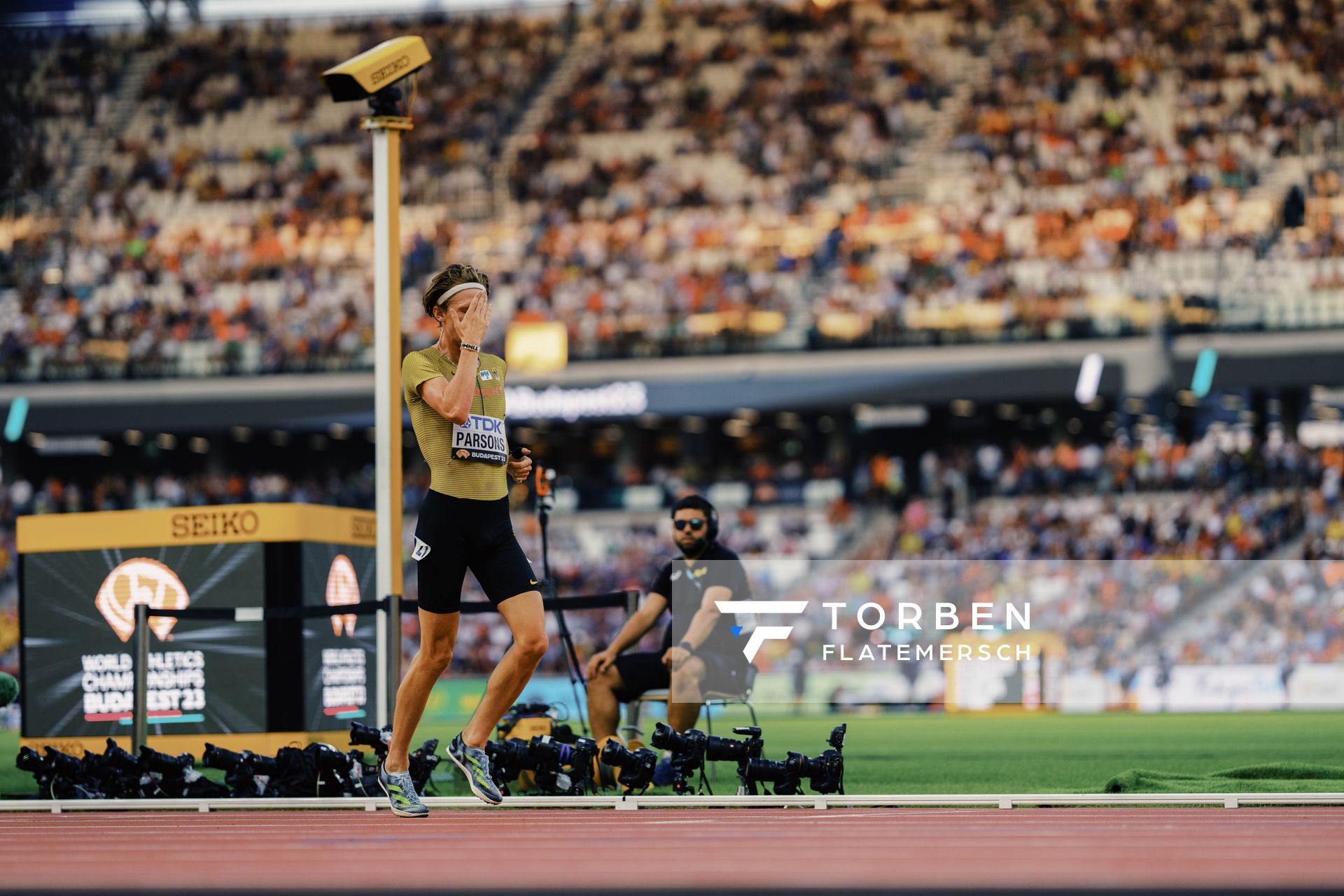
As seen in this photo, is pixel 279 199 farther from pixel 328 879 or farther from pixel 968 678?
pixel 328 879

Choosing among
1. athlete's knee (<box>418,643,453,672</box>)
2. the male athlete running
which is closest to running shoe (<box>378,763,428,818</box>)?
the male athlete running

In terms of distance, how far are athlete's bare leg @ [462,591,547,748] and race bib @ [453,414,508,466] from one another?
20.8 inches

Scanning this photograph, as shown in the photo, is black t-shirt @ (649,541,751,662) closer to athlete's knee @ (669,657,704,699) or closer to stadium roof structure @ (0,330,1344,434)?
athlete's knee @ (669,657,704,699)

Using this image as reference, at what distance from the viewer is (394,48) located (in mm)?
9438

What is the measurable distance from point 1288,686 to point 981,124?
2425 cm

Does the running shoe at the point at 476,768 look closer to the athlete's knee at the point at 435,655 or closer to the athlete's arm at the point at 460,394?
the athlete's knee at the point at 435,655

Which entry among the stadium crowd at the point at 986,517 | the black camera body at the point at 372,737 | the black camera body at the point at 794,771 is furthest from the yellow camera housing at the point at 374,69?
the stadium crowd at the point at 986,517

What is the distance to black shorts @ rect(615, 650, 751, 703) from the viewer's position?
8938mm

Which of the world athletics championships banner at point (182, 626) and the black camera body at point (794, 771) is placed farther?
the world athletics championships banner at point (182, 626)

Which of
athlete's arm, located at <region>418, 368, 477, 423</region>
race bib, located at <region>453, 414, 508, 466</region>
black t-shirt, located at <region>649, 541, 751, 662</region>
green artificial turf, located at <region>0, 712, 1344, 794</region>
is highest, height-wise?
athlete's arm, located at <region>418, 368, 477, 423</region>

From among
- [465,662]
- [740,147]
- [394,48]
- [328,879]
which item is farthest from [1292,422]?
[328,879]

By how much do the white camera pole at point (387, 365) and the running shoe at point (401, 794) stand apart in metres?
2.16

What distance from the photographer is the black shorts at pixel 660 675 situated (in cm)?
894

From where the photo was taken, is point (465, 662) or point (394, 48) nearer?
point (394, 48)
